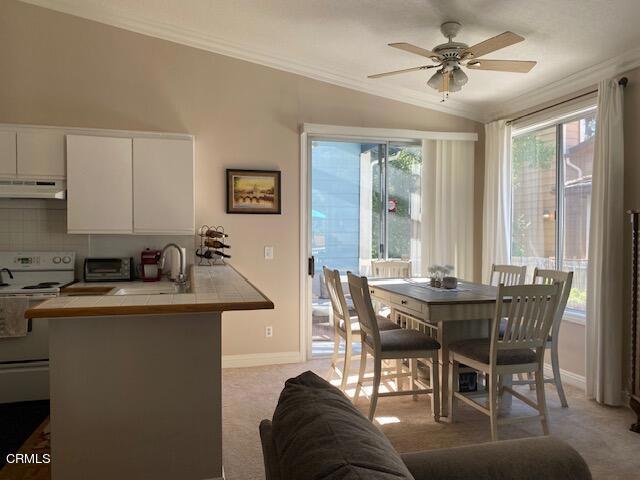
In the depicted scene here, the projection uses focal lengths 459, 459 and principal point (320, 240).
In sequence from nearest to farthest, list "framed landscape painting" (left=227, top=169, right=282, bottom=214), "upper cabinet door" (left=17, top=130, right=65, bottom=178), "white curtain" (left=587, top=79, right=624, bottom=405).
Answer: "white curtain" (left=587, top=79, right=624, bottom=405) → "upper cabinet door" (left=17, top=130, right=65, bottom=178) → "framed landscape painting" (left=227, top=169, right=282, bottom=214)

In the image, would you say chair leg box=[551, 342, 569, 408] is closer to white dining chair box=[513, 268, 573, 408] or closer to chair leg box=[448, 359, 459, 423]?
white dining chair box=[513, 268, 573, 408]

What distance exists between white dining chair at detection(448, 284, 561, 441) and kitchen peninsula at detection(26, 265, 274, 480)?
1512 mm

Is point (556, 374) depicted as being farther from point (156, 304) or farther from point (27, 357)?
point (27, 357)

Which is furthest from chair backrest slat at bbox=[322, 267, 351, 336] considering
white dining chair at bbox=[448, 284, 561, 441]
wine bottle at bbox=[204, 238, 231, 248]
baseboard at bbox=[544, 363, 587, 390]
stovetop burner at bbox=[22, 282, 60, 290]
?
stovetop burner at bbox=[22, 282, 60, 290]

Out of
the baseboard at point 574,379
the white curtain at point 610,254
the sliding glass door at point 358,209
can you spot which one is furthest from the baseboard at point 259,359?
the white curtain at point 610,254

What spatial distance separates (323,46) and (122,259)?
244cm

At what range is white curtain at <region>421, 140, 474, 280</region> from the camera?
4746 millimetres

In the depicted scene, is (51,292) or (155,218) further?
(155,218)

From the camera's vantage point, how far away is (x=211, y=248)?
4.07m

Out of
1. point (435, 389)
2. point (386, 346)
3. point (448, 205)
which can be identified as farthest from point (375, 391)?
point (448, 205)

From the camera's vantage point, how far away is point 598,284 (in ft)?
11.1

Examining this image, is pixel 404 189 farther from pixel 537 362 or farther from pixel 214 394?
pixel 214 394

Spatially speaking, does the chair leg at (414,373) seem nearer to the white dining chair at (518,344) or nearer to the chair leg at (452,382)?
the chair leg at (452,382)

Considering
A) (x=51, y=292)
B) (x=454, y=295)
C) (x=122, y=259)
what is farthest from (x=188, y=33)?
(x=454, y=295)
